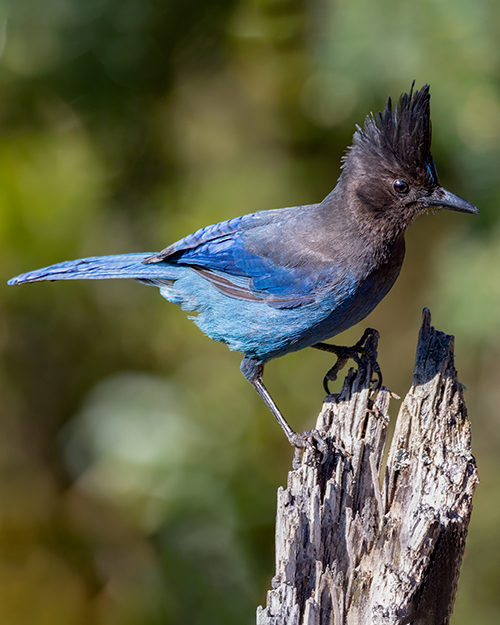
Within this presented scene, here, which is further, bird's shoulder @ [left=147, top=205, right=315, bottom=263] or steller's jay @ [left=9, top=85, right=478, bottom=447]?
bird's shoulder @ [left=147, top=205, right=315, bottom=263]

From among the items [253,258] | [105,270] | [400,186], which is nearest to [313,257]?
[253,258]

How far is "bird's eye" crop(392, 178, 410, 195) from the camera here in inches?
134

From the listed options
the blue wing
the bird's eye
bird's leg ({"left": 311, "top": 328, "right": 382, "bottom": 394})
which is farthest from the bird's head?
bird's leg ({"left": 311, "top": 328, "right": 382, "bottom": 394})

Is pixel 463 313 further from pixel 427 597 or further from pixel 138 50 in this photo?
pixel 138 50

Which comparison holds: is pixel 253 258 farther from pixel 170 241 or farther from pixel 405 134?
pixel 170 241

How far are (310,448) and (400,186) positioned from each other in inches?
49.4

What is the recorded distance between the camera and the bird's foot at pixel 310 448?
2998mm

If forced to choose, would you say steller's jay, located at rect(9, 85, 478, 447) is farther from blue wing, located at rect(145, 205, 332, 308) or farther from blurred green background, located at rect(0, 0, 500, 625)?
blurred green background, located at rect(0, 0, 500, 625)

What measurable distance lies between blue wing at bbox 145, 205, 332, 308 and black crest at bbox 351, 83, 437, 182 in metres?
0.50

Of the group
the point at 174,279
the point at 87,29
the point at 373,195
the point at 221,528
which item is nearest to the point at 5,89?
the point at 87,29

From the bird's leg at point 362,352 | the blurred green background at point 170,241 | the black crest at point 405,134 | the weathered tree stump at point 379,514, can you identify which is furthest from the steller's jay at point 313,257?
the blurred green background at point 170,241

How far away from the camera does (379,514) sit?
2.92 m

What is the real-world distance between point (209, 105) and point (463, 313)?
218cm

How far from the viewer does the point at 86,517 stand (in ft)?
15.4
